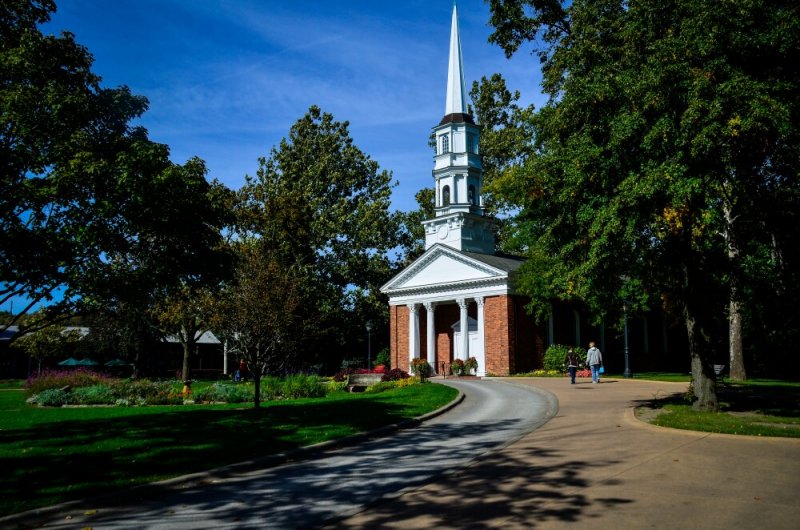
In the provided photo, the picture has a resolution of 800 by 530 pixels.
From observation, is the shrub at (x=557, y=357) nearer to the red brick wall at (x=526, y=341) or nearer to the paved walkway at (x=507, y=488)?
the red brick wall at (x=526, y=341)

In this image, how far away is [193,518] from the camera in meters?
6.61

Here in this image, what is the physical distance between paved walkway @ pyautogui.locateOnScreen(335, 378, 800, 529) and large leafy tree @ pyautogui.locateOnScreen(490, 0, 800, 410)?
14.6 feet

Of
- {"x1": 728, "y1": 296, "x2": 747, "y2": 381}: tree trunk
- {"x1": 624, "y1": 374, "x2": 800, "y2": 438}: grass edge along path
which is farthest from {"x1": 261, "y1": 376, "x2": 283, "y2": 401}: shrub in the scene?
{"x1": 728, "y1": 296, "x2": 747, "y2": 381}: tree trunk

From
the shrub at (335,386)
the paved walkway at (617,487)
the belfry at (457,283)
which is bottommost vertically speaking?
the shrub at (335,386)

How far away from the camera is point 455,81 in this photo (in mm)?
Result: 41594

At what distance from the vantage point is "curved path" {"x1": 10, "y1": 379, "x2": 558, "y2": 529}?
6566 millimetres

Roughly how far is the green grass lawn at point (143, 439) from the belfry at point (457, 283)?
18452mm

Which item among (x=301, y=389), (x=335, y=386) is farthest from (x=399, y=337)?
(x=301, y=389)

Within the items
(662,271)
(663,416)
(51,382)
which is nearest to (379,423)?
(663,416)

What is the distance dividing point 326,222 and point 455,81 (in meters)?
13.4

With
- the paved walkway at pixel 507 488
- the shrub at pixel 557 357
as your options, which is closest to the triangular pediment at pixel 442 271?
the shrub at pixel 557 357

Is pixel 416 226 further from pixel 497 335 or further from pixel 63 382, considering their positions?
pixel 63 382

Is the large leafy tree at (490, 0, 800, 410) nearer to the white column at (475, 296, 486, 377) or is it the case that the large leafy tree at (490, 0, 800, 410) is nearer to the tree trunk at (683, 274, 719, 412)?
the tree trunk at (683, 274, 719, 412)

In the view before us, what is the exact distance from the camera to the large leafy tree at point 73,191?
11.6m
